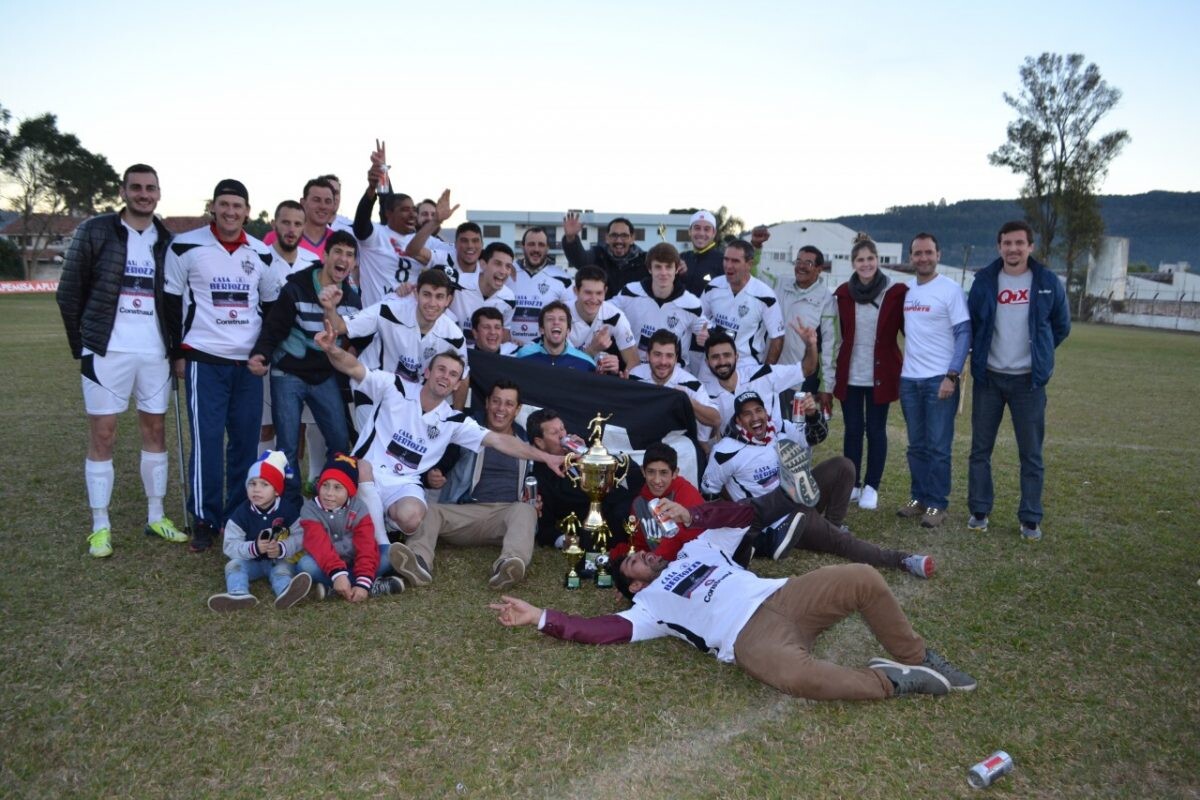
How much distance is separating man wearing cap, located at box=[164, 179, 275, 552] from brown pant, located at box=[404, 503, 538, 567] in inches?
50.5

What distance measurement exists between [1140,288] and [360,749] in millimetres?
61828

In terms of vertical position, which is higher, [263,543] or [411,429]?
[411,429]

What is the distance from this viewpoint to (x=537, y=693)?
11.4 ft

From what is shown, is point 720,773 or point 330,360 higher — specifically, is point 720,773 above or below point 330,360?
below

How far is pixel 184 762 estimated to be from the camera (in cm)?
292

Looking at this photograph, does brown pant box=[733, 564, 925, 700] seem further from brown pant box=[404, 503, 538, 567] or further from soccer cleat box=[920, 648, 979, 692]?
brown pant box=[404, 503, 538, 567]

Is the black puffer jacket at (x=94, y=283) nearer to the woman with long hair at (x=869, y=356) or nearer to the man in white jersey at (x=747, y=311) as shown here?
the man in white jersey at (x=747, y=311)

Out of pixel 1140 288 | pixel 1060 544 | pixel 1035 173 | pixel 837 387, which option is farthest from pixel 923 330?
pixel 1140 288

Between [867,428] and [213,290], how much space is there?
4.79m

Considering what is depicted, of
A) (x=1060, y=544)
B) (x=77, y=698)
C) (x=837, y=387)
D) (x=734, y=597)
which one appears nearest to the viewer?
(x=77, y=698)

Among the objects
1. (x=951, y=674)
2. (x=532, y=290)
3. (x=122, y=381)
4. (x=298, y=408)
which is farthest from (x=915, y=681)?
(x=122, y=381)

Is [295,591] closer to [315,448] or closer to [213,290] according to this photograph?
[315,448]

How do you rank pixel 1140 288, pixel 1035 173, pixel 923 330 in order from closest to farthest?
pixel 923 330 < pixel 1035 173 < pixel 1140 288

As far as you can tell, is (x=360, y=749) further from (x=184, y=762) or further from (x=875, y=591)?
(x=875, y=591)
